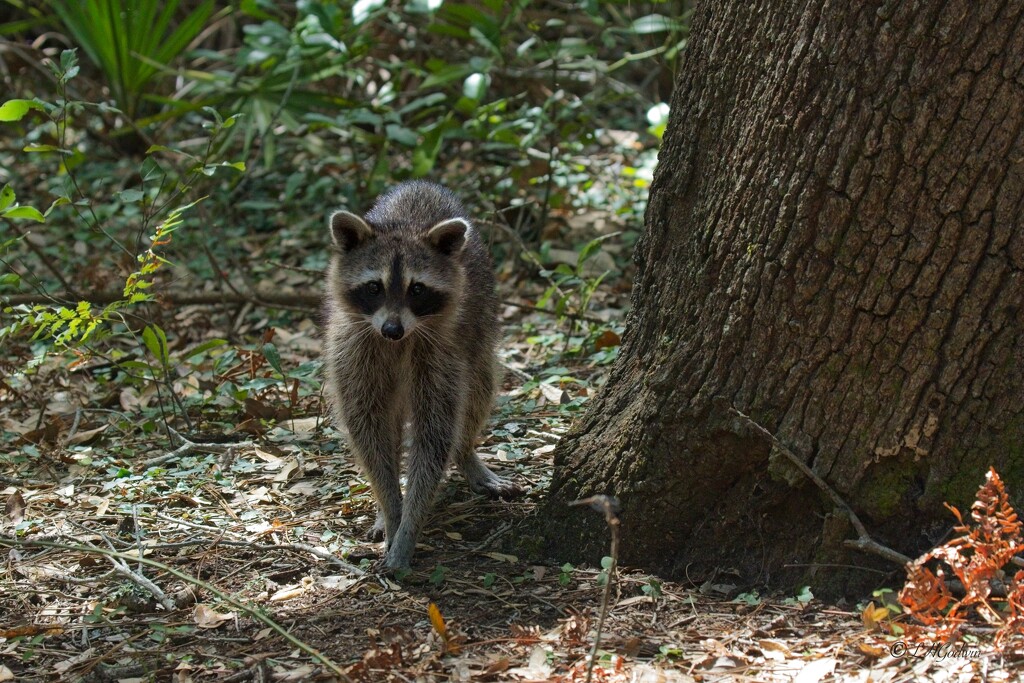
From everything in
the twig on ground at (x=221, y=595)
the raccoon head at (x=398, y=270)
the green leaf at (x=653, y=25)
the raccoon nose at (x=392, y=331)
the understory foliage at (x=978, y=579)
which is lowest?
the twig on ground at (x=221, y=595)

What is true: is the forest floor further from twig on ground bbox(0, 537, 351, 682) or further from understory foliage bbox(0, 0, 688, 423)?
understory foliage bbox(0, 0, 688, 423)

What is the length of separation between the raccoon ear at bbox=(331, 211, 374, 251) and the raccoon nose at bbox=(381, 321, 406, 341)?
546mm

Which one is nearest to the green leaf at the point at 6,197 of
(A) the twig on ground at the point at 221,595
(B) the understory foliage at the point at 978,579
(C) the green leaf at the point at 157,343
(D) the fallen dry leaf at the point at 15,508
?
(C) the green leaf at the point at 157,343

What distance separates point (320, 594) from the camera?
11.8ft

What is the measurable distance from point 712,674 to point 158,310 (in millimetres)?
4481

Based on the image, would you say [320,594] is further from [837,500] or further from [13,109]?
[13,109]

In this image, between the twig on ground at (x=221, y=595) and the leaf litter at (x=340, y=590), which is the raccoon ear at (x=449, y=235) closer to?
the leaf litter at (x=340, y=590)

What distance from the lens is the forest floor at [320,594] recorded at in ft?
9.89

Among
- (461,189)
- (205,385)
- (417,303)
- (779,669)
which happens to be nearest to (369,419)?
(417,303)

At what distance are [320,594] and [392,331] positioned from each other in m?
1.09

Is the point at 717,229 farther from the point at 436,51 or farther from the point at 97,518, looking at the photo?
the point at 436,51

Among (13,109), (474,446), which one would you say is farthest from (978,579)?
(13,109)

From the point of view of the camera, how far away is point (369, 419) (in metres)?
4.42

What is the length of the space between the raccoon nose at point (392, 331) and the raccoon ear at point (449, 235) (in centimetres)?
54
